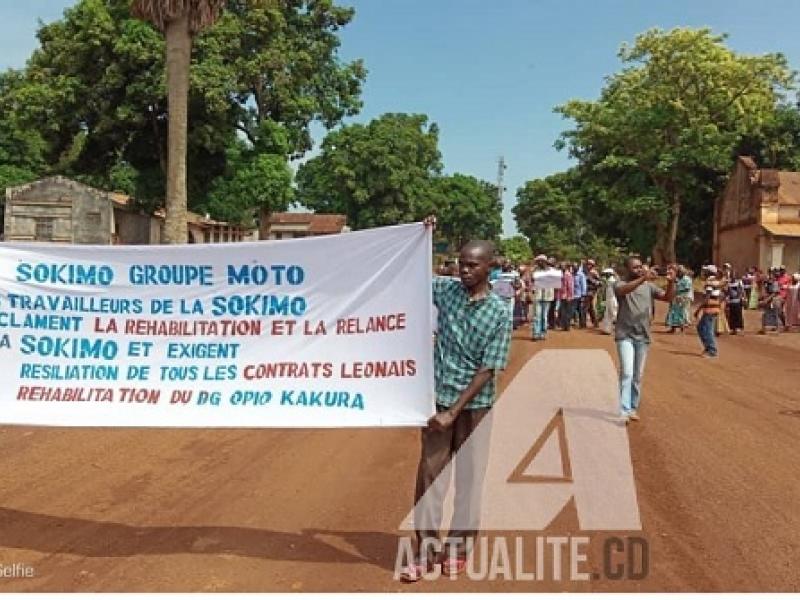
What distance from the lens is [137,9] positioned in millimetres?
20109

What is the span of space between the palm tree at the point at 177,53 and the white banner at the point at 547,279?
8.48 meters

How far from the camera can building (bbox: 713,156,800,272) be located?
129 ft

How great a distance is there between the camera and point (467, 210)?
4254 inches

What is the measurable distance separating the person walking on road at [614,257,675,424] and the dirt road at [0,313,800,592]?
0.38m

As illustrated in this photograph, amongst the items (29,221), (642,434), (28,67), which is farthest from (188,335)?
(29,221)

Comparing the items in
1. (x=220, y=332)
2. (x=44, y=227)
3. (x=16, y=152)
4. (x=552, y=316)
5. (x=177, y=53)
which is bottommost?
(x=552, y=316)

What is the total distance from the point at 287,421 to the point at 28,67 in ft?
96.6

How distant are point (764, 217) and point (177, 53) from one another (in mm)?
30663

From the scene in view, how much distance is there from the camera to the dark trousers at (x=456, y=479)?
4.81m

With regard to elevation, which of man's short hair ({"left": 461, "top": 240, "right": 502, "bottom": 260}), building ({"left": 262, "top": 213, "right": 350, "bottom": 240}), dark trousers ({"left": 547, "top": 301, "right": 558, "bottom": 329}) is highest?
building ({"left": 262, "top": 213, "right": 350, "bottom": 240})

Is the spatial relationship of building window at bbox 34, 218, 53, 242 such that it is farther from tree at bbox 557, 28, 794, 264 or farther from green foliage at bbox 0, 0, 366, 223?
tree at bbox 557, 28, 794, 264

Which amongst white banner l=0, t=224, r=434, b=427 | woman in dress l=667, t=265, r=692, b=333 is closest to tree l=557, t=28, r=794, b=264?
woman in dress l=667, t=265, r=692, b=333

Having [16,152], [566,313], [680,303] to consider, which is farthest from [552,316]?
[16,152]

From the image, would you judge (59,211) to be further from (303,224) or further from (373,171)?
(303,224)
